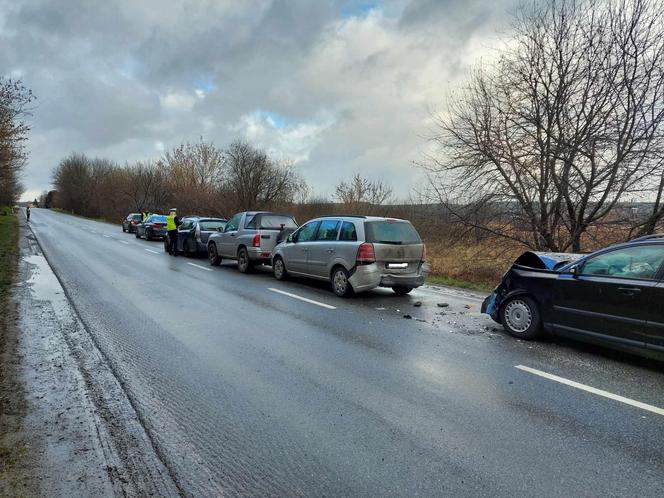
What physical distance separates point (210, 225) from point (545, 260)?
1447cm

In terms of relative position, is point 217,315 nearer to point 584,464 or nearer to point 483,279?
point 584,464

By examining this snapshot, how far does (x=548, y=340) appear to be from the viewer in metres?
6.54

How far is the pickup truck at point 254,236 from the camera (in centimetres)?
1345

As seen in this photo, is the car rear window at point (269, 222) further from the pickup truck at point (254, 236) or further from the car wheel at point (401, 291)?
the car wheel at point (401, 291)

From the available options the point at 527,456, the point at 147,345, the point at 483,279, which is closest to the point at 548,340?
the point at 527,456

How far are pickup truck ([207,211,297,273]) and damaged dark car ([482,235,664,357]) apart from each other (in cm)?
795

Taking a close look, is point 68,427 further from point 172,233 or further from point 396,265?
point 172,233

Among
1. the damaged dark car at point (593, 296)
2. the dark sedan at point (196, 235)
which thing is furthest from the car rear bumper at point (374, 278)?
the dark sedan at point (196, 235)

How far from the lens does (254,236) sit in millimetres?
13469

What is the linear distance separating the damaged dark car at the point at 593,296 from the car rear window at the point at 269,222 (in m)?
8.29

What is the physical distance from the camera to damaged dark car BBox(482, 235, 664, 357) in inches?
204

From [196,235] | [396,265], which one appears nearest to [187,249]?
[196,235]

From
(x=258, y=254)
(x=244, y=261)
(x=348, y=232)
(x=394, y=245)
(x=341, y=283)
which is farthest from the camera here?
(x=244, y=261)

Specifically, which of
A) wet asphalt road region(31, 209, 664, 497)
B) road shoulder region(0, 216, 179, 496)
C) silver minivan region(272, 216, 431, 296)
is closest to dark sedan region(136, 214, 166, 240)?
silver minivan region(272, 216, 431, 296)
